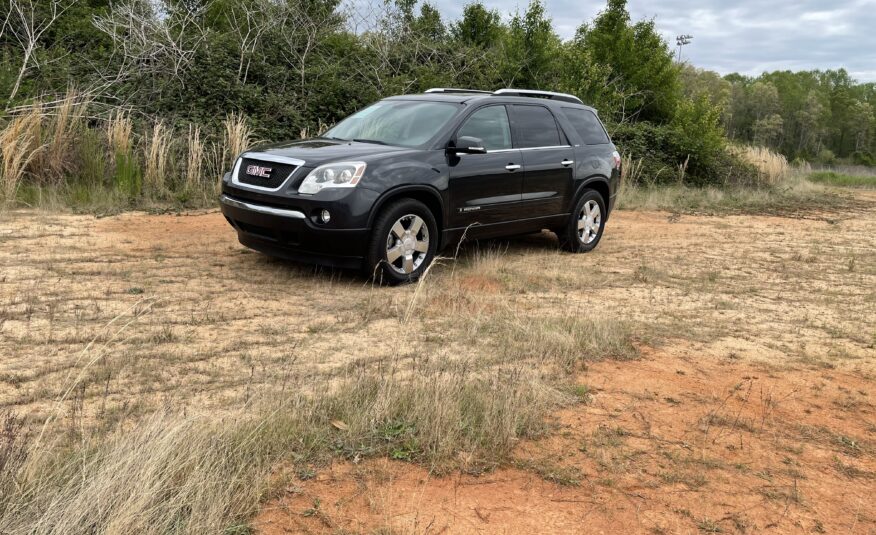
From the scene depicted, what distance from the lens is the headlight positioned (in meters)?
6.41

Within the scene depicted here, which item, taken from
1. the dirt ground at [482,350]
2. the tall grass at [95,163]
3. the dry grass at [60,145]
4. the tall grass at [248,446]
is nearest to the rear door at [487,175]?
the dirt ground at [482,350]

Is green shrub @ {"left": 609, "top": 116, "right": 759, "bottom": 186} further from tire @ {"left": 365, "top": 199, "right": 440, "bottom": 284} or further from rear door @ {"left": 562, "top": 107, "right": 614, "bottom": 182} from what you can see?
tire @ {"left": 365, "top": 199, "right": 440, "bottom": 284}

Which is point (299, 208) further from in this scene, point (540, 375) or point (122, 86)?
point (122, 86)

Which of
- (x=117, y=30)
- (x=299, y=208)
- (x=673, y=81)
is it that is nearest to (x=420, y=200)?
(x=299, y=208)

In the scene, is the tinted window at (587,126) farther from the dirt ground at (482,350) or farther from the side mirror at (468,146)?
the side mirror at (468,146)

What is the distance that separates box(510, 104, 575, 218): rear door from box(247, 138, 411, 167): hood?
1717 mm

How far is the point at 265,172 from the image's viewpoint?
22.0ft

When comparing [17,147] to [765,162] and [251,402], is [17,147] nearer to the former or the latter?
[251,402]

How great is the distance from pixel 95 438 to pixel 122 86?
1270 cm

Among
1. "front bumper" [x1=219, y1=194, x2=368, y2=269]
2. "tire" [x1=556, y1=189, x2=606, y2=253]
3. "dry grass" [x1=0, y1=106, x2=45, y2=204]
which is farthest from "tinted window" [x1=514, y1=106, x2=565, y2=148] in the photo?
"dry grass" [x1=0, y1=106, x2=45, y2=204]

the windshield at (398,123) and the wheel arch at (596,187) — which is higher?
the windshield at (398,123)

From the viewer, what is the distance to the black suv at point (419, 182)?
645cm

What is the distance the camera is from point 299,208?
6.39 metres

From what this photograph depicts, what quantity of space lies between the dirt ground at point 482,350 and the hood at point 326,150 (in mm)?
1155
